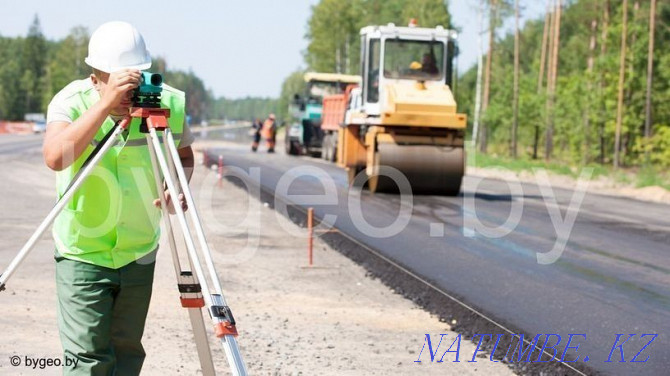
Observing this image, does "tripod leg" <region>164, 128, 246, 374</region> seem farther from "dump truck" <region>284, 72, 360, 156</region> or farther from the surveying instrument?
"dump truck" <region>284, 72, 360, 156</region>

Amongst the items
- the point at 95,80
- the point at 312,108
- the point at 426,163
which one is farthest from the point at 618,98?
the point at 95,80

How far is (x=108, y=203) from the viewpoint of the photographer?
4379mm

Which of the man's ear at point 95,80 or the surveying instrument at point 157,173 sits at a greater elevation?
the man's ear at point 95,80

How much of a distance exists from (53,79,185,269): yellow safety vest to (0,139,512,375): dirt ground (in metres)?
2.37

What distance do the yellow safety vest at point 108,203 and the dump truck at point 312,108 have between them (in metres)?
38.8

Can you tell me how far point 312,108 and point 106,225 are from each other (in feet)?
131

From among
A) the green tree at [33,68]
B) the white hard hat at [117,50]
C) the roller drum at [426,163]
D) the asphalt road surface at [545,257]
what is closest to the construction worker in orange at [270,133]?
the asphalt road surface at [545,257]

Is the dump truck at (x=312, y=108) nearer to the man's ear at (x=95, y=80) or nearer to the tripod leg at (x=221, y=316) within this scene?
the man's ear at (x=95, y=80)

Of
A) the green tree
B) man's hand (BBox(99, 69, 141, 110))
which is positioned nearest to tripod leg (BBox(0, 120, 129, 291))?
man's hand (BBox(99, 69, 141, 110))

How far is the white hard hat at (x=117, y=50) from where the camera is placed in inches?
165

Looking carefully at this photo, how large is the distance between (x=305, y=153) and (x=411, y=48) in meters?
24.5

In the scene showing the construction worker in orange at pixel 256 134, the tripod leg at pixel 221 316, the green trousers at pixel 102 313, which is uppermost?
the tripod leg at pixel 221 316

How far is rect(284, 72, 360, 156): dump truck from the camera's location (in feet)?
144

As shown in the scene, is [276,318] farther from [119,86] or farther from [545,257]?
[545,257]
